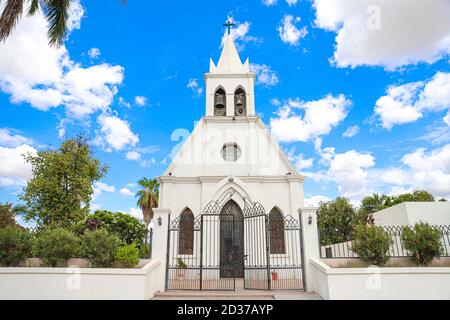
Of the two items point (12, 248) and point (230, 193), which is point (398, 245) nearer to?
point (230, 193)

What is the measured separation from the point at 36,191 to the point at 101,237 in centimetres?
964

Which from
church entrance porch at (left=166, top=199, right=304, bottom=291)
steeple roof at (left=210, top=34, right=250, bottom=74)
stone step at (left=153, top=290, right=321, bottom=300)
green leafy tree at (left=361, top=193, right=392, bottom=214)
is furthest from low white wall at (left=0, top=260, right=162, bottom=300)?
green leafy tree at (left=361, top=193, right=392, bottom=214)

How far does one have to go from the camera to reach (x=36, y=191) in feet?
52.7

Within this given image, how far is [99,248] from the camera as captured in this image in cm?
911

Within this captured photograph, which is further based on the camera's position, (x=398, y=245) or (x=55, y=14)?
(x=398, y=245)

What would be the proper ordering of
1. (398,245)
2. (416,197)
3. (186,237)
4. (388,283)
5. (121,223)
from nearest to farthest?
(388,283), (398,245), (186,237), (121,223), (416,197)

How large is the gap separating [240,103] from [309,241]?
11.5 meters

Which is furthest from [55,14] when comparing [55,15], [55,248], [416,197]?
[416,197]

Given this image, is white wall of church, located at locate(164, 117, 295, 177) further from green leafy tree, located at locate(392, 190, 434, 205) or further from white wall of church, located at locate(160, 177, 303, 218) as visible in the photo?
green leafy tree, located at locate(392, 190, 434, 205)

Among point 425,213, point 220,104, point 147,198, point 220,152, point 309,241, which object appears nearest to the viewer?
point 309,241

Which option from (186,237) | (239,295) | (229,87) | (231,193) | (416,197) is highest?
(229,87)

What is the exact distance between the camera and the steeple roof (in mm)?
20141

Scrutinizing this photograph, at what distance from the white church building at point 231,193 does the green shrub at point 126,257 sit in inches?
121
